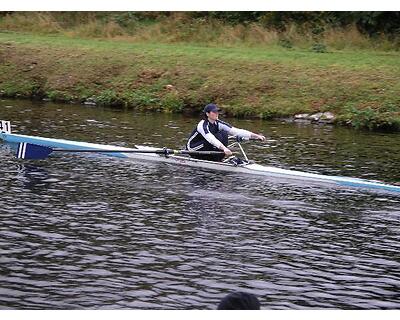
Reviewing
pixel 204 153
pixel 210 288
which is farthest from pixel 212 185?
pixel 210 288

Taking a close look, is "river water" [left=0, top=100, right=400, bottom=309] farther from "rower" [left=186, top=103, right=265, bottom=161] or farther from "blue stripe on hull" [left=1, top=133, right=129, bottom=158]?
"rower" [left=186, top=103, right=265, bottom=161]

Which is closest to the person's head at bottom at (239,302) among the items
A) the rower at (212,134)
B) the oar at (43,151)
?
the rower at (212,134)

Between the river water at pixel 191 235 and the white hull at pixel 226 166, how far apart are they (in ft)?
A: 0.92

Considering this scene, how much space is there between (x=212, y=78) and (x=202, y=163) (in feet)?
48.0

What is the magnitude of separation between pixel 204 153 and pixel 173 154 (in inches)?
42.1

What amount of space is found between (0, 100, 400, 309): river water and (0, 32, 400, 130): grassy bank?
7.88 metres

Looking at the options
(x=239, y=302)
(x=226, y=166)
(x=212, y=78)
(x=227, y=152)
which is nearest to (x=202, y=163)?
(x=226, y=166)

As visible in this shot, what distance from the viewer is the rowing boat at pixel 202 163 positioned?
1994 cm

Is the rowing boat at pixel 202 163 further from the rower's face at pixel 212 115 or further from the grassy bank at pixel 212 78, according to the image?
the grassy bank at pixel 212 78

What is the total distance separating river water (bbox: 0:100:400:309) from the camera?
482 inches

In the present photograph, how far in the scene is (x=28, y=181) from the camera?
19.8 m

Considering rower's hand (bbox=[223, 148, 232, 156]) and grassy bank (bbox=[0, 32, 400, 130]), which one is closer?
rower's hand (bbox=[223, 148, 232, 156])

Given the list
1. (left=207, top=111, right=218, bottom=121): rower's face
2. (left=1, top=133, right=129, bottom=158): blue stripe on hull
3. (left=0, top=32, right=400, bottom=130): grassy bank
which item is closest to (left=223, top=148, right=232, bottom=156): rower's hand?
(left=207, top=111, right=218, bottom=121): rower's face

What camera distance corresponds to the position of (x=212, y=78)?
118ft
